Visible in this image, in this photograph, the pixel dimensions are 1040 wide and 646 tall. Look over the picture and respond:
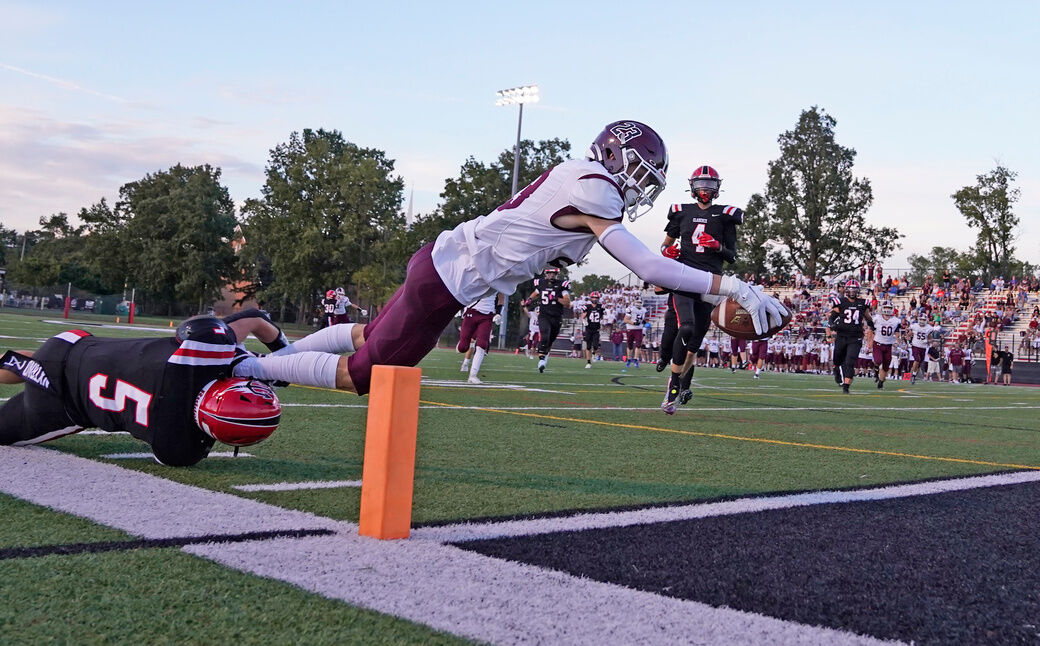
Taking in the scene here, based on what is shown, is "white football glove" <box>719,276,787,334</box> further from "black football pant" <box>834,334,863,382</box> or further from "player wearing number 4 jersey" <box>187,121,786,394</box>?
"black football pant" <box>834,334,863,382</box>

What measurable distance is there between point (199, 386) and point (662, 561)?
1794 mm

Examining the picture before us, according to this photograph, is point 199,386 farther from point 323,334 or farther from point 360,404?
→ point 360,404

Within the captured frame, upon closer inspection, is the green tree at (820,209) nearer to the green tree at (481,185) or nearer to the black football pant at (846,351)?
the green tree at (481,185)

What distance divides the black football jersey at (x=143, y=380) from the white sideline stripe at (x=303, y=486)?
0.33 metres

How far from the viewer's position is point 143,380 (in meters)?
3.29

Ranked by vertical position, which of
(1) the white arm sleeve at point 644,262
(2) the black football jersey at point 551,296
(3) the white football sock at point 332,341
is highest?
(2) the black football jersey at point 551,296

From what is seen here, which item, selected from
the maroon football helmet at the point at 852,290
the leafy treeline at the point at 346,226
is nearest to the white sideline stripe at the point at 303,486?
the maroon football helmet at the point at 852,290

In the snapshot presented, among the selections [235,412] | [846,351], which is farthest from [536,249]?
[846,351]

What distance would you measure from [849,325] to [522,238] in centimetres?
1322

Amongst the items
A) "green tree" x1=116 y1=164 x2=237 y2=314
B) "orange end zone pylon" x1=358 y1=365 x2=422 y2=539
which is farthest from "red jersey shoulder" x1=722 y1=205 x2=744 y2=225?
"green tree" x1=116 y1=164 x2=237 y2=314

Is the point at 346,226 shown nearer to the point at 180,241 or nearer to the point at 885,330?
the point at 180,241

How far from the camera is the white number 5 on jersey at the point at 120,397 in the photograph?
3.28 m

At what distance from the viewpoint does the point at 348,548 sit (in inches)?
94.0

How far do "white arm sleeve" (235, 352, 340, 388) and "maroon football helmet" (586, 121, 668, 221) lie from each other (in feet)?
4.65
